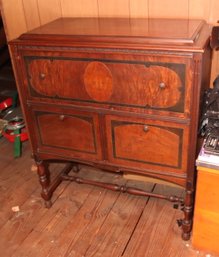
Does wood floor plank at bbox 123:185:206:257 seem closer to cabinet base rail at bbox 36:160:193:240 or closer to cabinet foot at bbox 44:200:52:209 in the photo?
cabinet base rail at bbox 36:160:193:240

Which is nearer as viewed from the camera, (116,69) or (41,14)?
(116,69)

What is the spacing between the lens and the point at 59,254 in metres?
1.59

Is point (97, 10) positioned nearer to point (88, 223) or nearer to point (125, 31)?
point (125, 31)

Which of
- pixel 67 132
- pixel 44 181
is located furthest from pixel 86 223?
pixel 67 132

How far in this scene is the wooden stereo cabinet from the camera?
123 cm

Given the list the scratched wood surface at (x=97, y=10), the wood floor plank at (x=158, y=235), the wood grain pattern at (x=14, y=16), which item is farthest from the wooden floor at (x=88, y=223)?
the wood grain pattern at (x=14, y=16)

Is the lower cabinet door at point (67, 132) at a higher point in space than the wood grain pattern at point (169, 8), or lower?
lower

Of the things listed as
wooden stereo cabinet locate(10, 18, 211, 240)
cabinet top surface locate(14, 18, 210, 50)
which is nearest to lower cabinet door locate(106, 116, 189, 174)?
wooden stereo cabinet locate(10, 18, 211, 240)

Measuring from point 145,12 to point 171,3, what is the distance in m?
0.14

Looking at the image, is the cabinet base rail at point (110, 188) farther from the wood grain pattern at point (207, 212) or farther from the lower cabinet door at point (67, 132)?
the lower cabinet door at point (67, 132)

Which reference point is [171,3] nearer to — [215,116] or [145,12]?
[145,12]

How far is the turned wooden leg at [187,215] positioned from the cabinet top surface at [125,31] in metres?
0.68

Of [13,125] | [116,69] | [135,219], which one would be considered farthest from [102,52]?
[13,125]

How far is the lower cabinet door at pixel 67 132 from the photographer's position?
150cm
